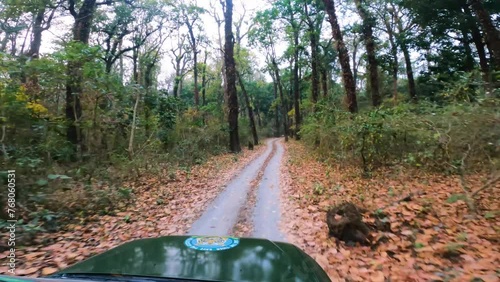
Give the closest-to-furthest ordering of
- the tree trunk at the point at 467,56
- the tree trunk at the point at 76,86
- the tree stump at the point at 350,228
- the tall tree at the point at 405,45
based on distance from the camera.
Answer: the tree stump at the point at 350,228 → the tree trunk at the point at 76,86 → the tree trunk at the point at 467,56 → the tall tree at the point at 405,45

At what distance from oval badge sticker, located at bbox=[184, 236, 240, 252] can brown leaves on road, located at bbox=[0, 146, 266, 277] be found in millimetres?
2563

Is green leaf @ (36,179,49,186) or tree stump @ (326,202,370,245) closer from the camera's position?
tree stump @ (326,202,370,245)

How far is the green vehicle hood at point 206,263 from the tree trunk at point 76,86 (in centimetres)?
819

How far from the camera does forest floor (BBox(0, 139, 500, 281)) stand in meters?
3.76

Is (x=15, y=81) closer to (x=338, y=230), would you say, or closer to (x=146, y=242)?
(x=146, y=242)

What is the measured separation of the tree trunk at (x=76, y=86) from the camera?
29.6ft

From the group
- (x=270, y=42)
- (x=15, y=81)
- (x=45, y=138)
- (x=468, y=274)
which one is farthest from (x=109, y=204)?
(x=270, y=42)

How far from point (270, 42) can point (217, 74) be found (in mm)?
10193

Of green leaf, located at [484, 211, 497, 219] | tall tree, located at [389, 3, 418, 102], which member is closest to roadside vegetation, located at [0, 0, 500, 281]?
green leaf, located at [484, 211, 497, 219]

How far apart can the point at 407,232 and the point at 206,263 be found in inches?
142

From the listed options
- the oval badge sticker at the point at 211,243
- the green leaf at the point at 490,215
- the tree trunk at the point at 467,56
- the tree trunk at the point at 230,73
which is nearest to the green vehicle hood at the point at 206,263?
the oval badge sticker at the point at 211,243

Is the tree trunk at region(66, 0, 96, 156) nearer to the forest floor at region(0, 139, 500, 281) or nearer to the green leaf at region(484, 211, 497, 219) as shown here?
the forest floor at region(0, 139, 500, 281)

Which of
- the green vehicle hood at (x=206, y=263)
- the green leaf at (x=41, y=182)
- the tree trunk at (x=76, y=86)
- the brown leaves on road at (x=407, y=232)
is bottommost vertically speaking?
the brown leaves on road at (x=407, y=232)

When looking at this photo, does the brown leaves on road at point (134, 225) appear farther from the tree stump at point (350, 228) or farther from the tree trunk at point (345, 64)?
the tree trunk at point (345, 64)
